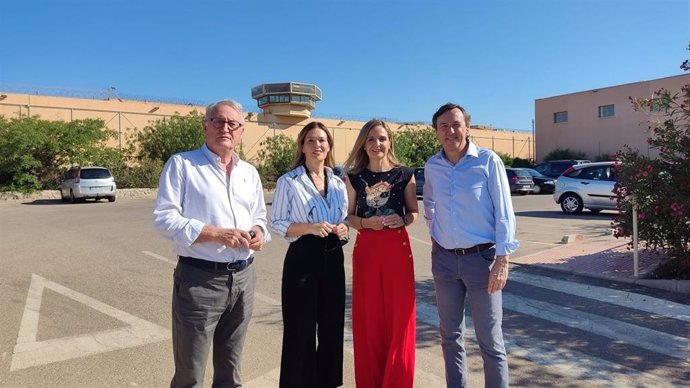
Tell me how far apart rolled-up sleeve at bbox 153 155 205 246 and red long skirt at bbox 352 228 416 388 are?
1.19m

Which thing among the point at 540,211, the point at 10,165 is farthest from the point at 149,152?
the point at 540,211

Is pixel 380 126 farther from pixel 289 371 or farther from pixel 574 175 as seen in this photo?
pixel 574 175

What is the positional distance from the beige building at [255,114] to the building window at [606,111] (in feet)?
42.7

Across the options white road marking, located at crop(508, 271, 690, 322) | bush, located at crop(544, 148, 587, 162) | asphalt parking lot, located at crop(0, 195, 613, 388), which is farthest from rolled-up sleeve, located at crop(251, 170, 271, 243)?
bush, located at crop(544, 148, 587, 162)

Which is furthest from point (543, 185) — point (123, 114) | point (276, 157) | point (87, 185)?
point (123, 114)

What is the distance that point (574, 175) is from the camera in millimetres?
15828

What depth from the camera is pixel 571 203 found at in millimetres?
15789

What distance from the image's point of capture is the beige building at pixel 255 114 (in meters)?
31.0

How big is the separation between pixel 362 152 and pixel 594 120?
4382cm

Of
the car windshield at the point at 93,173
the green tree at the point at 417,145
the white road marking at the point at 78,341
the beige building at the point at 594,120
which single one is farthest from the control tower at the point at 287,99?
the white road marking at the point at 78,341

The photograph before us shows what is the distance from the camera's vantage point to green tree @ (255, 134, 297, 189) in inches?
1326

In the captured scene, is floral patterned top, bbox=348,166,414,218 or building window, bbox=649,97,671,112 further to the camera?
building window, bbox=649,97,671,112

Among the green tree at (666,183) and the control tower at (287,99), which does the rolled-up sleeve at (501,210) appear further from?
the control tower at (287,99)

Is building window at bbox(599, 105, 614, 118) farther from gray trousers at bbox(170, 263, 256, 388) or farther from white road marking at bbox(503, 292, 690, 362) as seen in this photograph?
gray trousers at bbox(170, 263, 256, 388)
